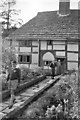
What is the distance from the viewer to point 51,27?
743 inches

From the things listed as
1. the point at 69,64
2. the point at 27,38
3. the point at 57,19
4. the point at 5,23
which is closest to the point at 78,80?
the point at 69,64

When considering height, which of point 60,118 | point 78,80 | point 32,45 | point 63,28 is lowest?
point 60,118

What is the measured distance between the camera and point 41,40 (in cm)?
1817

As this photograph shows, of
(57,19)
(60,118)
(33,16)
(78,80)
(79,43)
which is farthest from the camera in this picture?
(33,16)

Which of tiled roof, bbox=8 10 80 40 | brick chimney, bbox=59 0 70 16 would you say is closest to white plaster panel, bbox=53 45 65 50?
tiled roof, bbox=8 10 80 40

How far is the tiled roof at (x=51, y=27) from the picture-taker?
17.8m

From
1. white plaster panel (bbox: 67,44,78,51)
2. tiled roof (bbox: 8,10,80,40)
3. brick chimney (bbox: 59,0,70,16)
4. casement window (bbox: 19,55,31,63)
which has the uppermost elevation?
brick chimney (bbox: 59,0,70,16)

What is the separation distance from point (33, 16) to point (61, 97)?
16.5 meters

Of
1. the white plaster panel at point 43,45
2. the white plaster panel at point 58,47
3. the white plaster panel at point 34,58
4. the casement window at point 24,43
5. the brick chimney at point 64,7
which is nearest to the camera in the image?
the white plaster panel at point 58,47

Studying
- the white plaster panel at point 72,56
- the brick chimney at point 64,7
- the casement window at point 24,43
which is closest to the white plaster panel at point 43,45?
the casement window at point 24,43

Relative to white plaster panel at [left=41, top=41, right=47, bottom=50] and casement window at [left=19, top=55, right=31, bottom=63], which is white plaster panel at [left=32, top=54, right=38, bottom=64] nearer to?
casement window at [left=19, top=55, right=31, bottom=63]

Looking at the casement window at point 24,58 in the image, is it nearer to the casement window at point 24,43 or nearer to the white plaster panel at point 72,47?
the casement window at point 24,43

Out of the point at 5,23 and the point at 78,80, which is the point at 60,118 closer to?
the point at 78,80

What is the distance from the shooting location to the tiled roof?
17781 millimetres
